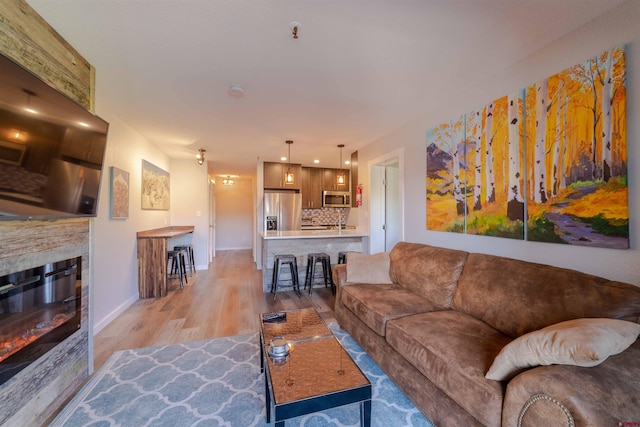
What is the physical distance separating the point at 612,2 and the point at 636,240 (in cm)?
144

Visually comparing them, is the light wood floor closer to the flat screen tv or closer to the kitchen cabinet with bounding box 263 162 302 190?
the flat screen tv

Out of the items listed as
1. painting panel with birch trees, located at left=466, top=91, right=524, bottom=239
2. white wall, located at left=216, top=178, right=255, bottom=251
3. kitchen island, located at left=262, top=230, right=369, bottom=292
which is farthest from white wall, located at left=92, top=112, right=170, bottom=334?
white wall, located at left=216, top=178, right=255, bottom=251

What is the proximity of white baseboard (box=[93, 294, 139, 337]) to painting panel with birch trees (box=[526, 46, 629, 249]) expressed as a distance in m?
4.24

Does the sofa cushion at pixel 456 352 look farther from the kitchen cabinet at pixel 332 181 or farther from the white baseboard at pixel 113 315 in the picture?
the kitchen cabinet at pixel 332 181

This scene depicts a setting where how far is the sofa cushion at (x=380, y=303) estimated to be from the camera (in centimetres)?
195

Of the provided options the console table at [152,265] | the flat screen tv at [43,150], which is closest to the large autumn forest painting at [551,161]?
the flat screen tv at [43,150]

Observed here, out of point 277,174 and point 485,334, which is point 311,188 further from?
point 485,334

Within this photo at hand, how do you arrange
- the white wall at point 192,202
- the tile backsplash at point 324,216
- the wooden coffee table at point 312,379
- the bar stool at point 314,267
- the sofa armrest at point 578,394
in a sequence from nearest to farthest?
1. the sofa armrest at point 578,394
2. the wooden coffee table at point 312,379
3. the bar stool at point 314,267
4. the white wall at point 192,202
5. the tile backsplash at point 324,216

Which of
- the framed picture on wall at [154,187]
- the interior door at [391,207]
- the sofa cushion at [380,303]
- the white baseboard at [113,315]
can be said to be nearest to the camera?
the sofa cushion at [380,303]

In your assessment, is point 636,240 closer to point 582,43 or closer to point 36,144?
point 582,43

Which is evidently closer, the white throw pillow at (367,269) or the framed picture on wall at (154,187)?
the white throw pillow at (367,269)

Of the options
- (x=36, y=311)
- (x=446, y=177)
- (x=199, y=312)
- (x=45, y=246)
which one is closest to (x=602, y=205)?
(x=446, y=177)

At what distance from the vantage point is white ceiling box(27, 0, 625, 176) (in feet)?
5.02

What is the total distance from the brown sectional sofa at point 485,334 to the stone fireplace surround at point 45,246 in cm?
218
